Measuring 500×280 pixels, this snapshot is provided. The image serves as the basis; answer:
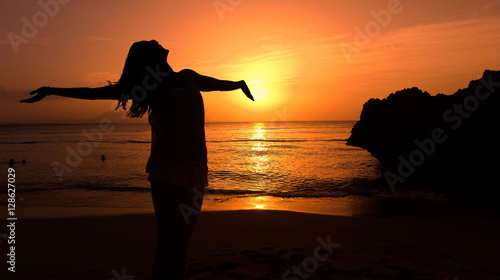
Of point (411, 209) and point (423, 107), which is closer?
point (411, 209)

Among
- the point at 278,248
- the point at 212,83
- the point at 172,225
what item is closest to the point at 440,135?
the point at 278,248

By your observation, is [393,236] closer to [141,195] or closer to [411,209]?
[411,209]

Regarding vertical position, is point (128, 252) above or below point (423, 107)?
below

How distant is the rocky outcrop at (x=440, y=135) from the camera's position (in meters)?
9.68

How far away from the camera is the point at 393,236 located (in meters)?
6.61

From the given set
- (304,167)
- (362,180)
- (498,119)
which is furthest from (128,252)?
(304,167)

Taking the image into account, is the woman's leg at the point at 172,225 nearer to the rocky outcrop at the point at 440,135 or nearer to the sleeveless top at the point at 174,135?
the sleeveless top at the point at 174,135

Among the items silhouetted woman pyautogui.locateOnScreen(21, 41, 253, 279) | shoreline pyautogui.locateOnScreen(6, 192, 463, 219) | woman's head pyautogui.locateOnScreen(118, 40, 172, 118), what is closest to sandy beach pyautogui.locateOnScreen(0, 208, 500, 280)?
shoreline pyautogui.locateOnScreen(6, 192, 463, 219)

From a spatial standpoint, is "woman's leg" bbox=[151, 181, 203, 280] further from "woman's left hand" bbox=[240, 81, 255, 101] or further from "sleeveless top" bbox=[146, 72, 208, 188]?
"woman's left hand" bbox=[240, 81, 255, 101]

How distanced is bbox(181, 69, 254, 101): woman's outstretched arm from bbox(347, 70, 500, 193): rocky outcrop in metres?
9.54

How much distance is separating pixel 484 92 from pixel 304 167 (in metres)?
13.9

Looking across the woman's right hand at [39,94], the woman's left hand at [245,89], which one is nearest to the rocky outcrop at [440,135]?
the woman's left hand at [245,89]

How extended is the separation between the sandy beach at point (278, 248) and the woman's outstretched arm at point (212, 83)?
9.84 ft

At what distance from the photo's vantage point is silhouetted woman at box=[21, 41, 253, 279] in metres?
2.12
